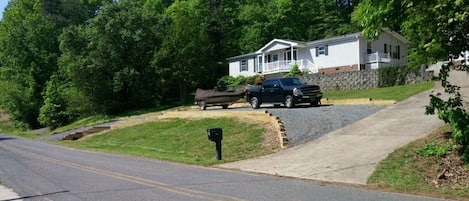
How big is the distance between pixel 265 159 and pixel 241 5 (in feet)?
221

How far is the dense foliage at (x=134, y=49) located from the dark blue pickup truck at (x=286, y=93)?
25.7m

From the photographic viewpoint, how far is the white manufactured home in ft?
156

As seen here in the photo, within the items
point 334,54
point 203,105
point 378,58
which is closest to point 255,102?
point 203,105

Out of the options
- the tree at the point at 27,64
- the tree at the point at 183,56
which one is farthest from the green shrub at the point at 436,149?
the tree at the point at 27,64

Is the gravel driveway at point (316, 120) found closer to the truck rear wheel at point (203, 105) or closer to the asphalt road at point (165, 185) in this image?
the asphalt road at point (165, 185)

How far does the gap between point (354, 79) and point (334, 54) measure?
10.0 meters

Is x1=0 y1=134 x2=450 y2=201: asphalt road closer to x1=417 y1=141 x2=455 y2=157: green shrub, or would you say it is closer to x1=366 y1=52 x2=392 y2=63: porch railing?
x1=417 y1=141 x2=455 y2=157: green shrub

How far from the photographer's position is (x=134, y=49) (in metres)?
56.4

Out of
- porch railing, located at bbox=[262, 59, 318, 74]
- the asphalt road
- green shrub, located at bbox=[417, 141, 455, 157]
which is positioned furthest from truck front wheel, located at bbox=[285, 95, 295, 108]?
porch railing, located at bbox=[262, 59, 318, 74]

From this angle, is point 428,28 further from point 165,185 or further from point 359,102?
point 359,102

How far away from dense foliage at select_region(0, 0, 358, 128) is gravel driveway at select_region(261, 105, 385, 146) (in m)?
32.6

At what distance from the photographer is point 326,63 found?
5041cm

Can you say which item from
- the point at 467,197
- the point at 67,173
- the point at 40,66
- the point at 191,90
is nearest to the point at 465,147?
the point at 467,197

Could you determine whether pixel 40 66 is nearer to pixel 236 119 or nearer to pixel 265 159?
pixel 236 119
